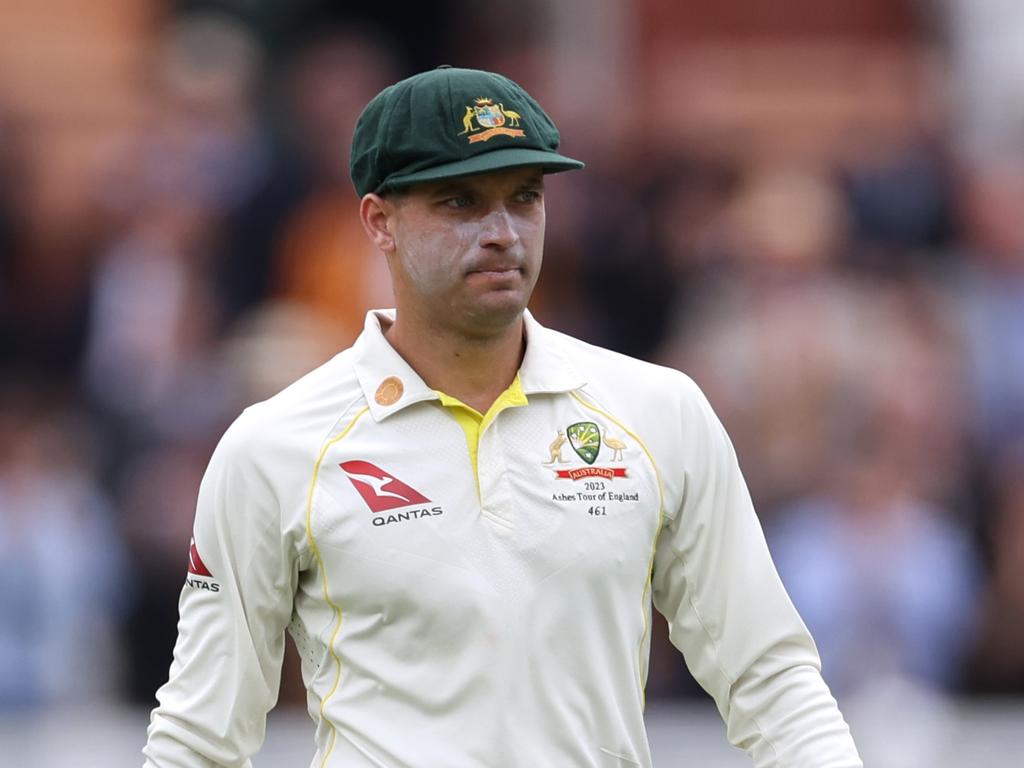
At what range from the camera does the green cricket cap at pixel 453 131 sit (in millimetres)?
3900

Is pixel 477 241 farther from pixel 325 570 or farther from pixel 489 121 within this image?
pixel 325 570

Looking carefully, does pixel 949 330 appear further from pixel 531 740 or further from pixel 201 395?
pixel 531 740

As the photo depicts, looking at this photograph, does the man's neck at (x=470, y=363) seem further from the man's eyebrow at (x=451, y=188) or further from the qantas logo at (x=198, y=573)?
the qantas logo at (x=198, y=573)

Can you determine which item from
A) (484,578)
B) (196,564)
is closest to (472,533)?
(484,578)

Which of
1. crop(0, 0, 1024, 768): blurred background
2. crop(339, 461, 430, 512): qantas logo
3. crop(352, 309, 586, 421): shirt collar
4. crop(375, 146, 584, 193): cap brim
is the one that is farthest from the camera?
crop(0, 0, 1024, 768): blurred background

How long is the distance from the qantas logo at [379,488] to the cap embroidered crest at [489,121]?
643 millimetres

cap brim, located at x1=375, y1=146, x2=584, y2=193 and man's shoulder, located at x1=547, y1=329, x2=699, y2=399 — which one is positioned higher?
cap brim, located at x1=375, y1=146, x2=584, y2=193

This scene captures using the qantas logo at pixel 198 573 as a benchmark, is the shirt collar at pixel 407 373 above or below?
above

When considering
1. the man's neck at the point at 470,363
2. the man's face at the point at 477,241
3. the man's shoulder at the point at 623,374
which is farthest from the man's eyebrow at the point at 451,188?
the man's shoulder at the point at 623,374

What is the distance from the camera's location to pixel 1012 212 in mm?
9664

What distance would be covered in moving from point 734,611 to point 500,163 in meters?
0.97

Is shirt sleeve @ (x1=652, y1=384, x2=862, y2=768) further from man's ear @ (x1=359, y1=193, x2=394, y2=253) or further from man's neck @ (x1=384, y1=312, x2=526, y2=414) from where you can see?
man's ear @ (x1=359, y1=193, x2=394, y2=253)

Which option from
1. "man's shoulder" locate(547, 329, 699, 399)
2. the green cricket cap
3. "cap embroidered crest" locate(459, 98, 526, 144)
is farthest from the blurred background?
"cap embroidered crest" locate(459, 98, 526, 144)

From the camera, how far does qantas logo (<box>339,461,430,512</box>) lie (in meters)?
3.97
